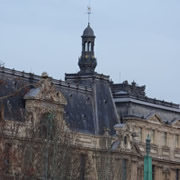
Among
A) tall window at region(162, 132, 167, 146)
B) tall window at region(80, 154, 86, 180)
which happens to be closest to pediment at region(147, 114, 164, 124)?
tall window at region(162, 132, 167, 146)

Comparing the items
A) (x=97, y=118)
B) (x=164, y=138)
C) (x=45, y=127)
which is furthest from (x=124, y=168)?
(x=45, y=127)

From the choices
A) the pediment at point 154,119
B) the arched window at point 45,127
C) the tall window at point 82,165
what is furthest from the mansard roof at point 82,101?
the pediment at point 154,119

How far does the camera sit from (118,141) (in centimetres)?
13225

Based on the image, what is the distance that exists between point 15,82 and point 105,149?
12273 millimetres

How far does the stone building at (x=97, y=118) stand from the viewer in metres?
120

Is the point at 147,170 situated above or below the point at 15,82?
below

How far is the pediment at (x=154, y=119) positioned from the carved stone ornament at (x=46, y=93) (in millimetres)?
17182

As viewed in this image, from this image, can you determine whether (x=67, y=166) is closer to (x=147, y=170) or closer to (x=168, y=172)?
(x=147, y=170)

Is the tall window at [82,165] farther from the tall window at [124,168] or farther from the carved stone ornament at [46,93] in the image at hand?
the carved stone ornament at [46,93]

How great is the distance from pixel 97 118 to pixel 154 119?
32.3 feet

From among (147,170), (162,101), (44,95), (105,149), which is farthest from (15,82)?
(147,170)

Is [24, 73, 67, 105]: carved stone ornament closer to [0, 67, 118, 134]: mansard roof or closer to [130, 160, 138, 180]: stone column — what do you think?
[0, 67, 118, 134]: mansard roof

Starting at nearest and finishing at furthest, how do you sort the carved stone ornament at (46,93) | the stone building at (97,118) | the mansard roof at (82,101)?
the stone building at (97,118), the mansard roof at (82,101), the carved stone ornament at (46,93)

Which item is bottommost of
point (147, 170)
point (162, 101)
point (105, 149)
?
point (147, 170)
